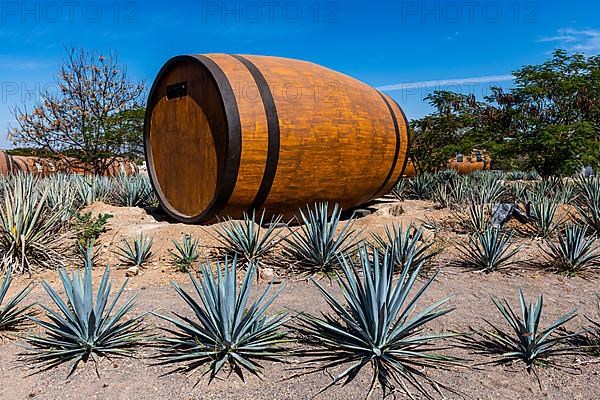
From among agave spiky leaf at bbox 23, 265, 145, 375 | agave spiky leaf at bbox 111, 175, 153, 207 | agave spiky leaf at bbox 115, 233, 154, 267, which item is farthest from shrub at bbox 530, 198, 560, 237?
agave spiky leaf at bbox 111, 175, 153, 207

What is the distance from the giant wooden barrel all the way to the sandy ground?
88 cm

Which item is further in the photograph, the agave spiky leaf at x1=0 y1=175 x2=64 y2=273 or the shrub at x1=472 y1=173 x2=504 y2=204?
the shrub at x1=472 y1=173 x2=504 y2=204

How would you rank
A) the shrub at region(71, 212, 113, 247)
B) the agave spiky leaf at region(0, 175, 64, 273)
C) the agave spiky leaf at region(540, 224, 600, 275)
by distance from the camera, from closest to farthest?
the agave spiky leaf at region(540, 224, 600, 275)
the agave spiky leaf at region(0, 175, 64, 273)
the shrub at region(71, 212, 113, 247)

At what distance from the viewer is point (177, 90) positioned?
5633mm

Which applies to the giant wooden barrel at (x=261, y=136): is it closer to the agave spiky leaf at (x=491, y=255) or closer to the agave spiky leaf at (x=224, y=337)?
the agave spiky leaf at (x=491, y=255)

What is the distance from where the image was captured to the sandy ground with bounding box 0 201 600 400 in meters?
2.10

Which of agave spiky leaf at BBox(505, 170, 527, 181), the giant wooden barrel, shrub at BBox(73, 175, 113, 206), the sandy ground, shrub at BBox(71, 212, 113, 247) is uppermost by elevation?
the giant wooden barrel

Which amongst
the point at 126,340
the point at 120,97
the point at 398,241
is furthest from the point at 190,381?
the point at 120,97

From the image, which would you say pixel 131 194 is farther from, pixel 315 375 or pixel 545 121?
pixel 545 121

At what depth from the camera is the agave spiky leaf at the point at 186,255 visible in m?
4.25

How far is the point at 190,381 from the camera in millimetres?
2209

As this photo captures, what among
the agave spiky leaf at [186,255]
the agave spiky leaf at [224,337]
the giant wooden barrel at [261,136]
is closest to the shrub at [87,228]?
the giant wooden barrel at [261,136]

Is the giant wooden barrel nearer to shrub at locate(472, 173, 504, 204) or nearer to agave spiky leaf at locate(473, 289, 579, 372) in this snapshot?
shrub at locate(472, 173, 504, 204)

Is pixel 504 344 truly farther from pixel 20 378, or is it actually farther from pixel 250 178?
pixel 250 178
